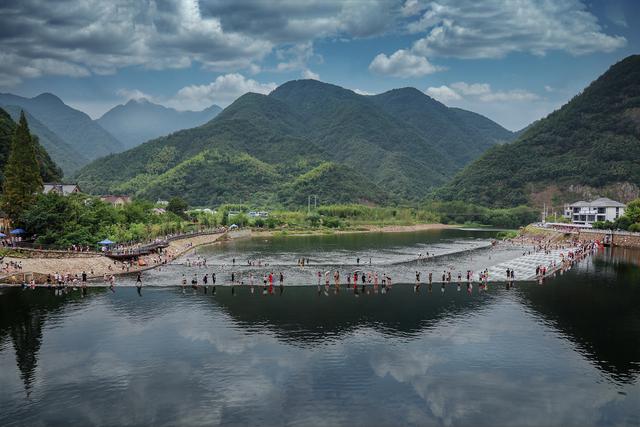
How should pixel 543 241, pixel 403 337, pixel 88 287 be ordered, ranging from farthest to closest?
pixel 543 241
pixel 88 287
pixel 403 337

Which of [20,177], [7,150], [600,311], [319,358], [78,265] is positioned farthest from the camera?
[7,150]

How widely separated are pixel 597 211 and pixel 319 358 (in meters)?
125

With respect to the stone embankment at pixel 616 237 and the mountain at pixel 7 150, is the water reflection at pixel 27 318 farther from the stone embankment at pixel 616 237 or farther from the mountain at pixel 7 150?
the stone embankment at pixel 616 237

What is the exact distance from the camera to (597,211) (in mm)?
135250

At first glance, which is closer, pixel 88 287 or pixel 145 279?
pixel 88 287

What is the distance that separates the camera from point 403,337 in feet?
137

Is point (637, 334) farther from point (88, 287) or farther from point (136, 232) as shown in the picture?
point (136, 232)

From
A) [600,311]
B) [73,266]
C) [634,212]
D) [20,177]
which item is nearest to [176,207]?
[20,177]

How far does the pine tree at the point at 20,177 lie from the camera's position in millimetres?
77688

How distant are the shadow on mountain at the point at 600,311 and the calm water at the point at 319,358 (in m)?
0.23

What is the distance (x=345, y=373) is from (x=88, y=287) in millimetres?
41502

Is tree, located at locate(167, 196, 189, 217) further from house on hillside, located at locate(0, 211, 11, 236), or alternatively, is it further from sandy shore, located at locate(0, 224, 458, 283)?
house on hillside, located at locate(0, 211, 11, 236)

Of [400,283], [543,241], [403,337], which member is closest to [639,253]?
[543,241]

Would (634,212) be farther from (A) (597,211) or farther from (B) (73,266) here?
(B) (73,266)
